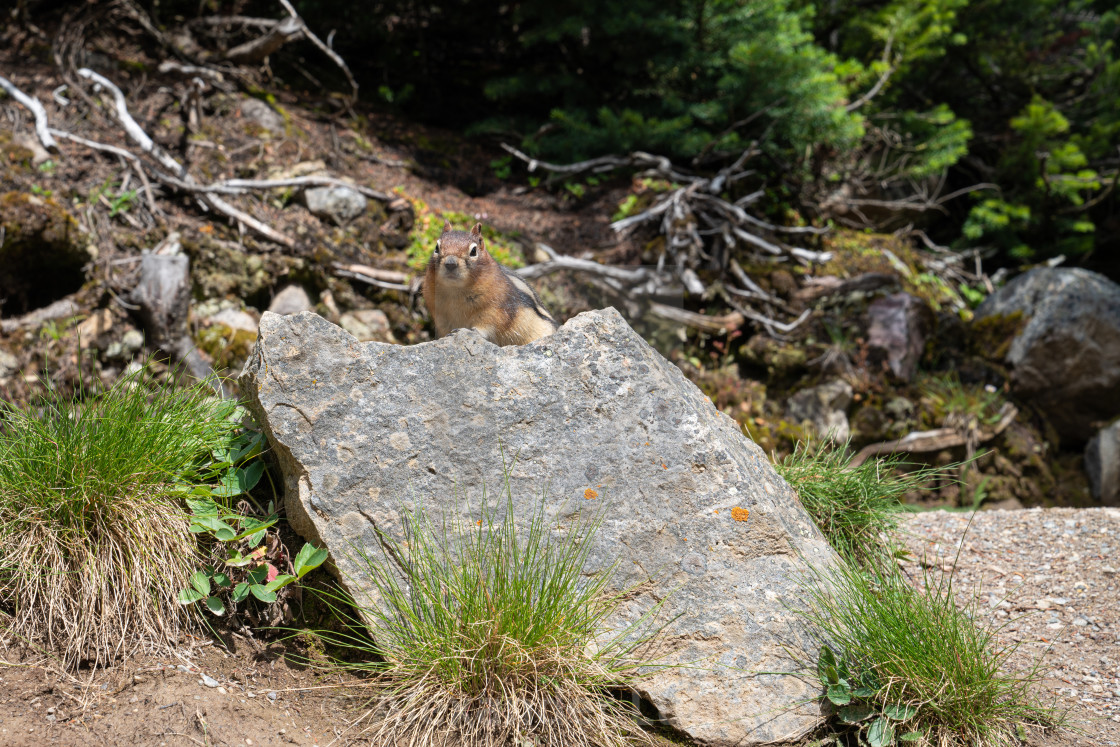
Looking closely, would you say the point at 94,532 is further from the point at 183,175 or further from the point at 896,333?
the point at 896,333

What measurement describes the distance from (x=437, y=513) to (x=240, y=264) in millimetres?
4553

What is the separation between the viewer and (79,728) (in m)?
2.64

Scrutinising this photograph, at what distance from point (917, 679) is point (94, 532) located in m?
3.30

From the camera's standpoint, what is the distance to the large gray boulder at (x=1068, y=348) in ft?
28.0

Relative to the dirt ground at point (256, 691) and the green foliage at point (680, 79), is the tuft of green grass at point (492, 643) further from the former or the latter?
the green foliage at point (680, 79)

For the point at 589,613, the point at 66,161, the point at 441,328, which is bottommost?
the point at 66,161

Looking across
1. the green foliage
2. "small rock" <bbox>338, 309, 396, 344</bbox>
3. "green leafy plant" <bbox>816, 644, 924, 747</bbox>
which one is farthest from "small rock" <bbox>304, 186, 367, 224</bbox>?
"green leafy plant" <bbox>816, 644, 924, 747</bbox>

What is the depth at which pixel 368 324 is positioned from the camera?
6895 millimetres

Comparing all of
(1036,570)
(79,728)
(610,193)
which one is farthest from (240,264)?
(1036,570)

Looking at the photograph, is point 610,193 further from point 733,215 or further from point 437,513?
point 437,513

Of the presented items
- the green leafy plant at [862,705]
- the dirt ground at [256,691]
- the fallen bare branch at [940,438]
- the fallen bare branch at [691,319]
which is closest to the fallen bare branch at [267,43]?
the fallen bare branch at [691,319]

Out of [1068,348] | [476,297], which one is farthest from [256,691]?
[1068,348]

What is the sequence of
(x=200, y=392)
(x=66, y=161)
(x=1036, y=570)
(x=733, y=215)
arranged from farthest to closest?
(x=733, y=215), (x=66, y=161), (x=1036, y=570), (x=200, y=392)

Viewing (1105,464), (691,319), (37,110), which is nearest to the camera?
(37,110)
